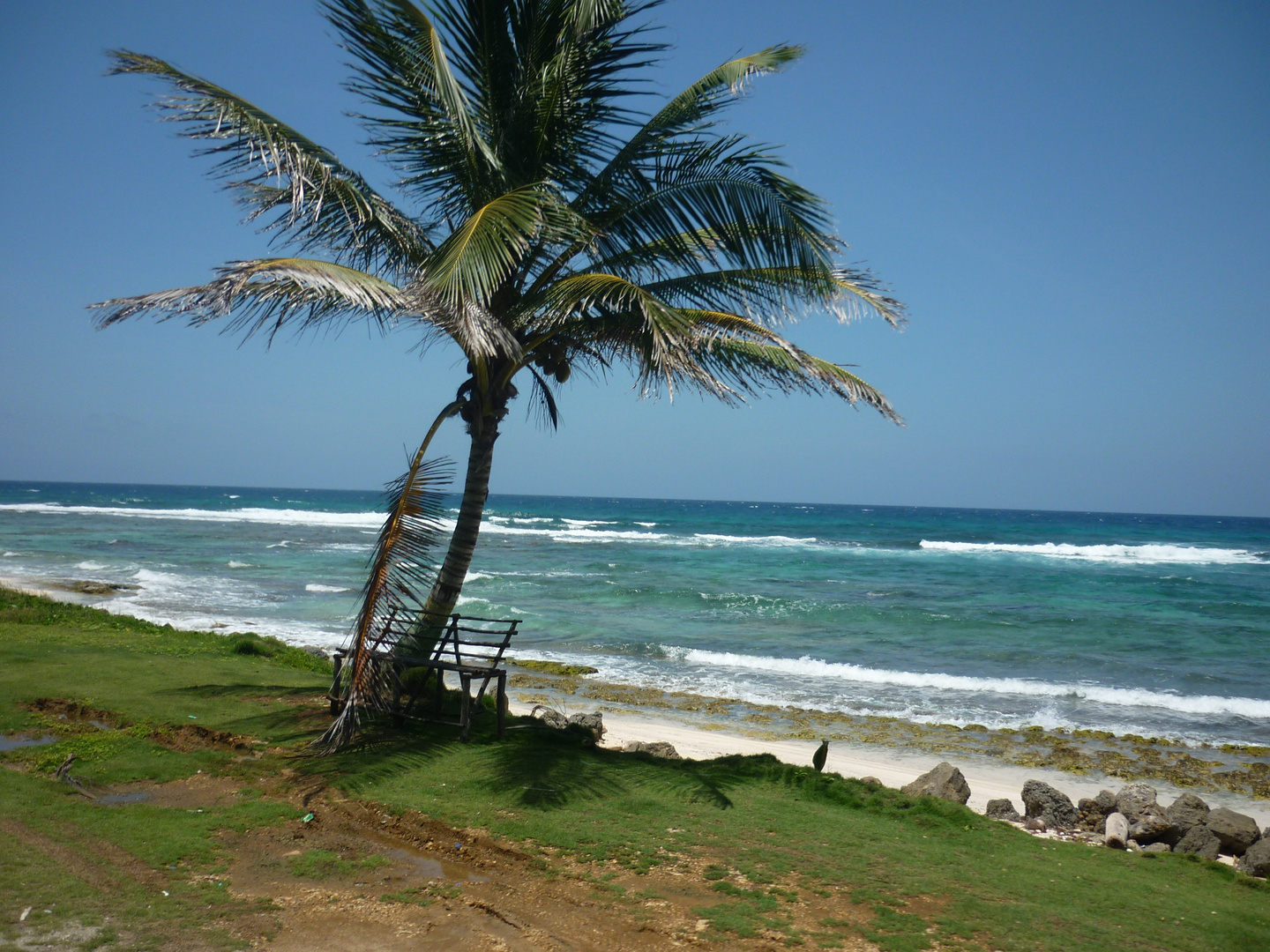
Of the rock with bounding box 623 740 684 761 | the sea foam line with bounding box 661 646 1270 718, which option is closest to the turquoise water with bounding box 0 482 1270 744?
the sea foam line with bounding box 661 646 1270 718

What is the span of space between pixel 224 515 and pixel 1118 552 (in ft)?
207

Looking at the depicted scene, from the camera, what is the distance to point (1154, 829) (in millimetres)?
6930

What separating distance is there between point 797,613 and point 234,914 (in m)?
19.2

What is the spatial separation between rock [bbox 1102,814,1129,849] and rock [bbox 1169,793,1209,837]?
38 cm

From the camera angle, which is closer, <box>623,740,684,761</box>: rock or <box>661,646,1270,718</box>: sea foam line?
<box>623,740,684,761</box>: rock

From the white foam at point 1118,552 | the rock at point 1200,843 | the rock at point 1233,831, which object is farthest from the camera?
the white foam at point 1118,552

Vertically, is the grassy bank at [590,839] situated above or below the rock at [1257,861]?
above

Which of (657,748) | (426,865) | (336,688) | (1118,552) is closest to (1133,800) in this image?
(657,748)

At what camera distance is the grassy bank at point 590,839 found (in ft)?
13.2

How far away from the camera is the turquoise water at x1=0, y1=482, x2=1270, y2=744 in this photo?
13.8 metres

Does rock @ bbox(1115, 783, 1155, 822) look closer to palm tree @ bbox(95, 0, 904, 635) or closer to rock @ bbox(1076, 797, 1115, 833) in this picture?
rock @ bbox(1076, 797, 1115, 833)

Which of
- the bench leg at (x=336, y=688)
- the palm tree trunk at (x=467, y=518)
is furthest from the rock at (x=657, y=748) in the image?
the bench leg at (x=336, y=688)

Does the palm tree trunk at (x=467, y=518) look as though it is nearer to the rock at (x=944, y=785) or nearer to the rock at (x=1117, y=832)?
the rock at (x=944, y=785)

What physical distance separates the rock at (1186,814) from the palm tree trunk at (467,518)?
6424 mm
